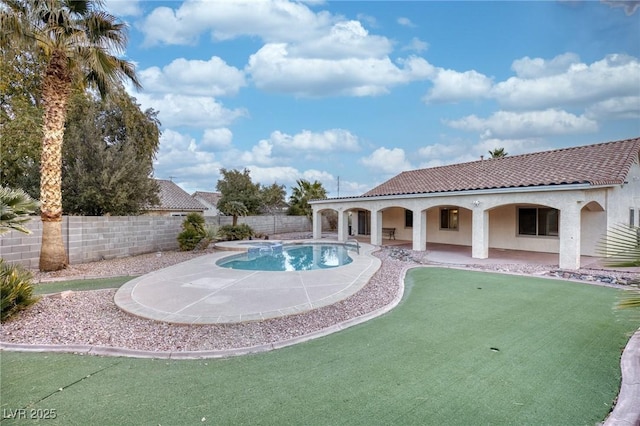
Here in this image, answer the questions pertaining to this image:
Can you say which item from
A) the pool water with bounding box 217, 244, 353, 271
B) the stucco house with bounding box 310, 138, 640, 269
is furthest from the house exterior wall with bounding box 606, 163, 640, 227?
the pool water with bounding box 217, 244, 353, 271

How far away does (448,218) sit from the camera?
22.0 meters

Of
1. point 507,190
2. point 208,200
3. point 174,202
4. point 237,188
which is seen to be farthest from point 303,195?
point 507,190

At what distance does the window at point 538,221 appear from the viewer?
17.0 metres

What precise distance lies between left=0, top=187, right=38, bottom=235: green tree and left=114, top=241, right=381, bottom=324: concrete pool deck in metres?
2.88

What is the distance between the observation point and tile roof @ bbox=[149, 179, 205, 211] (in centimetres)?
3646

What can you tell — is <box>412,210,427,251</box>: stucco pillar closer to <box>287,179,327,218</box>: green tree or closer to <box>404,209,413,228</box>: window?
<box>404,209,413,228</box>: window

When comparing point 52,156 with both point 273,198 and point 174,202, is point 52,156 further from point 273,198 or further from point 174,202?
point 174,202

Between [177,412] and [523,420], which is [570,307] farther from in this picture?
[177,412]

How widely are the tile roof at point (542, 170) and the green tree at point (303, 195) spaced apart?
49.5ft

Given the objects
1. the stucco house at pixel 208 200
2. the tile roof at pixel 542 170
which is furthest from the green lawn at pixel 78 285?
the stucco house at pixel 208 200

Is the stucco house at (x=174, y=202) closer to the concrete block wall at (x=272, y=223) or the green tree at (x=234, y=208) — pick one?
the concrete block wall at (x=272, y=223)

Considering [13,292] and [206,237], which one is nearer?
[13,292]

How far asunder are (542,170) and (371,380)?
1707cm

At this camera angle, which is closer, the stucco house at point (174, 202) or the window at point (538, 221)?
the window at point (538, 221)
